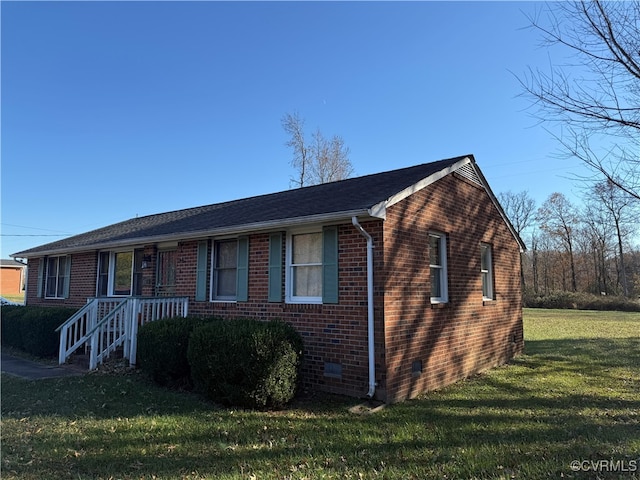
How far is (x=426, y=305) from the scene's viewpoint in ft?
26.1

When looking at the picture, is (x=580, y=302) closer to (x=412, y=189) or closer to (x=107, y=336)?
(x=412, y=189)

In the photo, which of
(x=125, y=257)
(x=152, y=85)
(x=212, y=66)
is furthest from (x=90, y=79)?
(x=125, y=257)

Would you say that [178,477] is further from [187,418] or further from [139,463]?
[187,418]

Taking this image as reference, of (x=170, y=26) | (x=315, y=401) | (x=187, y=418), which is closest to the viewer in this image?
(x=187, y=418)

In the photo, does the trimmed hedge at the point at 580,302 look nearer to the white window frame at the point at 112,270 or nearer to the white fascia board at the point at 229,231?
the white fascia board at the point at 229,231

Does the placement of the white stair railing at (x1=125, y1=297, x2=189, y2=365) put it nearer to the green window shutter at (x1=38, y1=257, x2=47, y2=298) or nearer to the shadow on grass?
the shadow on grass

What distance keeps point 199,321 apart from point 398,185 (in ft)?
15.2

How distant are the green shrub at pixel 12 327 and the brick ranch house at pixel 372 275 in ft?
10.4

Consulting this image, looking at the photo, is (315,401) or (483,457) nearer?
(483,457)

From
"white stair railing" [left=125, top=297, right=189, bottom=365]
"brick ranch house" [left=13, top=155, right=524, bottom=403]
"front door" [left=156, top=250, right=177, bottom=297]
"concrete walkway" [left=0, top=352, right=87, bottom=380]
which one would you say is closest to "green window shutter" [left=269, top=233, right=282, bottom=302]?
"brick ranch house" [left=13, top=155, right=524, bottom=403]

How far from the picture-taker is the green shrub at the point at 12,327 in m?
12.0

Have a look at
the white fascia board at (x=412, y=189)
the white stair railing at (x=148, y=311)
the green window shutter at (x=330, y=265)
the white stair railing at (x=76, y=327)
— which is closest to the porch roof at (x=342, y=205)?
the white fascia board at (x=412, y=189)

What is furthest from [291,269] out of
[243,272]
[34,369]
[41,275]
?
[41,275]

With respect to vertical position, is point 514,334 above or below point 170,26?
below
